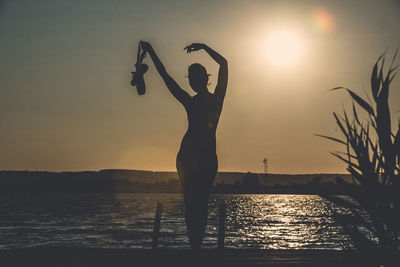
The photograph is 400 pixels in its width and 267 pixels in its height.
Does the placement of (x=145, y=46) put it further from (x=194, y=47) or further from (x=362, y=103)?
(x=362, y=103)

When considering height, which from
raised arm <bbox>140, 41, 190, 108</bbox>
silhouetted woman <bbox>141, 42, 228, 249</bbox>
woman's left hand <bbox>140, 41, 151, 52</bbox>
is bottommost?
silhouetted woman <bbox>141, 42, 228, 249</bbox>

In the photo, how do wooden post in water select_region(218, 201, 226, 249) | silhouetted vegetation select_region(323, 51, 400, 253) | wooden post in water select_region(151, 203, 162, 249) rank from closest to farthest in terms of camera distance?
silhouetted vegetation select_region(323, 51, 400, 253) → wooden post in water select_region(218, 201, 226, 249) → wooden post in water select_region(151, 203, 162, 249)

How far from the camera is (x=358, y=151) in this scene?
4.42m

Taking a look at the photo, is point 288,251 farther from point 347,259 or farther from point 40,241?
point 40,241

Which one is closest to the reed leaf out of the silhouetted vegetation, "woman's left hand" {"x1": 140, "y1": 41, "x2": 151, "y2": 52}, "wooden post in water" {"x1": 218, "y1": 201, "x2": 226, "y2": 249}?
the silhouetted vegetation

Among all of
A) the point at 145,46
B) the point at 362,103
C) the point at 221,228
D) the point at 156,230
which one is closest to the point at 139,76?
the point at 145,46

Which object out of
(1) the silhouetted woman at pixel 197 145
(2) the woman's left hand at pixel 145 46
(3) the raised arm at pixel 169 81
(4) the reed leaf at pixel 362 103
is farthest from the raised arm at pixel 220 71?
(4) the reed leaf at pixel 362 103

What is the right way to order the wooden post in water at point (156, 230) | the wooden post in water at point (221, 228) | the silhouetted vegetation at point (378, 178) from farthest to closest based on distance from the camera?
the wooden post in water at point (156, 230) < the wooden post in water at point (221, 228) < the silhouetted vegetation at point (378, 178)

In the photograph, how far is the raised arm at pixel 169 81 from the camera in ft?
15.4

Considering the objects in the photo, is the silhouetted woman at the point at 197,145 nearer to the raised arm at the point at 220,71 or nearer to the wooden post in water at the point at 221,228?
the raised arm at the point at 220,71

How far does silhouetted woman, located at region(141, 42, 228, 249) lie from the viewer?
181 inches

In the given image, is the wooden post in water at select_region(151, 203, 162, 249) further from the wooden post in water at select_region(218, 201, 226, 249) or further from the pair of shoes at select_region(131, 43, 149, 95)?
the pair of shoes at select_region(131, 43, 149, 95)

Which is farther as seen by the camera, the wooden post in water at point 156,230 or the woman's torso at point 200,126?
the wooden post in water at point 156,230

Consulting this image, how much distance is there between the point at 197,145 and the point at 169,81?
72 cm
